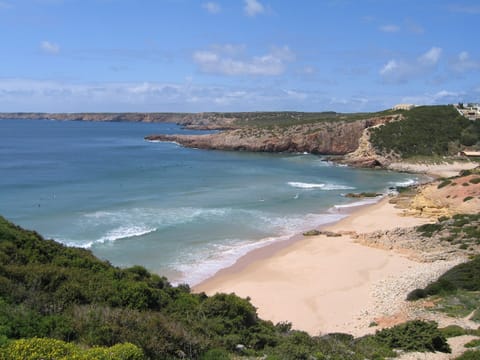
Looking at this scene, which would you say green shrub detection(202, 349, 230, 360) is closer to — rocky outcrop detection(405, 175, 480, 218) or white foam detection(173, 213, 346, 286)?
white foam detection(173, 213, 346, 286)

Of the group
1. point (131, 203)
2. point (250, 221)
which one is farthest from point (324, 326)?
point (131, 203)

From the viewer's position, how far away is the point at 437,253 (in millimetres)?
23953

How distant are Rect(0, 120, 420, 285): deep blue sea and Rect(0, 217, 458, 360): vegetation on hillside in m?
9.29

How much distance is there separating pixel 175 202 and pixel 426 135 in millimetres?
48533

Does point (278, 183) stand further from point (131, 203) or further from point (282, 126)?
point (282, 126)

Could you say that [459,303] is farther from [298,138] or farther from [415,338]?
[298,138]

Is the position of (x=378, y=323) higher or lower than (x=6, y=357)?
lower

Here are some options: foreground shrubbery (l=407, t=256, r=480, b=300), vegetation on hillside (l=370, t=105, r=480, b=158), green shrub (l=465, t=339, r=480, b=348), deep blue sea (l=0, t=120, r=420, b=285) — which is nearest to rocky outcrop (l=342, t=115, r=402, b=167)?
vegetation on hillside (l=370, t=105, r=480, b=158)

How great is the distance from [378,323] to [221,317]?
656 centimetres

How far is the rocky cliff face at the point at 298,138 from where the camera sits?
8162 centimetres

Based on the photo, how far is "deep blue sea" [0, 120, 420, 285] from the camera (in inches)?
1035

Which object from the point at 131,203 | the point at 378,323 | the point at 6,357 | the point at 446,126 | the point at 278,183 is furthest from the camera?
the point at 446,126

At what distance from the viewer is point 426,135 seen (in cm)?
7188

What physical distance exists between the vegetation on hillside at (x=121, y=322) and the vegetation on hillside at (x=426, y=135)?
61163 mm
